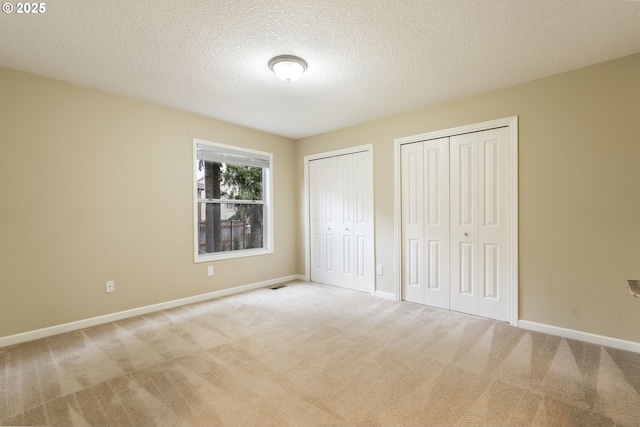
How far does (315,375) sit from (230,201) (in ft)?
9.84

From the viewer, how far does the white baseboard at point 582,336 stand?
250 centimetres

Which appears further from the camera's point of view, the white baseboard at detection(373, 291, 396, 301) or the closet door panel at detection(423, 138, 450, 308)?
the white baseboard at detection(373, 291, 396, 301)

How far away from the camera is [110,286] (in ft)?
10.7

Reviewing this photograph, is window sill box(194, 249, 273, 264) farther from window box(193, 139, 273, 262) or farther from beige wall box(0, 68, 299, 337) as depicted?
beige wall box(0, 68, 299, 337)

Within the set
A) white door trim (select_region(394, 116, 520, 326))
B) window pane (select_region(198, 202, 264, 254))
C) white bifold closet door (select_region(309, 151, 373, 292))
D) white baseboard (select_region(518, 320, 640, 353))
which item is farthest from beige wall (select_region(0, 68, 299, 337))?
white baseboard (select_region(518, 320, 640, 353))

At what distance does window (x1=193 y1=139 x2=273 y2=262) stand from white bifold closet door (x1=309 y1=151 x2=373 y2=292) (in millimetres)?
841

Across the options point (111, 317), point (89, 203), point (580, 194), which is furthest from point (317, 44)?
point (111, 317)

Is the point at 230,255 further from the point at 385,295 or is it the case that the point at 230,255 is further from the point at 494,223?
the point at 494,223

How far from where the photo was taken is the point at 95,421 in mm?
1682

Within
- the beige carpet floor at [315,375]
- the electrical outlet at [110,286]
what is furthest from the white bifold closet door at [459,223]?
the electrical outlet at [110,286]

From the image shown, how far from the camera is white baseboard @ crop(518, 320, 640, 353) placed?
250cm

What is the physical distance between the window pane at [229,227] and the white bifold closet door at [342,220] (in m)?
0.98

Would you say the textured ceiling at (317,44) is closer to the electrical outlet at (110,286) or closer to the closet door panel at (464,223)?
the closet door panel at (464,223)

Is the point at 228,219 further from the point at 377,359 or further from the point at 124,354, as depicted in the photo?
the point at 377,359
